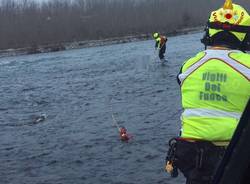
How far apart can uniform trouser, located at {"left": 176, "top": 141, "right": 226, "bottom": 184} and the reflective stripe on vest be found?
47cm

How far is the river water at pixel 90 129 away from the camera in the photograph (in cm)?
963

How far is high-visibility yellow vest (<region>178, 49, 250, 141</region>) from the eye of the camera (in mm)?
2969

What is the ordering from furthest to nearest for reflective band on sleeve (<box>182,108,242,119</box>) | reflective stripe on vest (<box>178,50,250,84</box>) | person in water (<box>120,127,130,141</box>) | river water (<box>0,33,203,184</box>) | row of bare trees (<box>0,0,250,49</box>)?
row of bare trees (<box>0,0,250,49</box>) < person in water (<box>120,127,130,141</box>) < river water (<box>0,33,203,184</box>) < reflective band on sleeve (<box>182,108,242,119</box>) < reflective stripe on vest (<box>178,50,250,84</box>)

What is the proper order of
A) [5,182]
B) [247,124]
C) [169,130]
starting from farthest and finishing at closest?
1. [169,130]
2. [5,182]
3. [247,124]

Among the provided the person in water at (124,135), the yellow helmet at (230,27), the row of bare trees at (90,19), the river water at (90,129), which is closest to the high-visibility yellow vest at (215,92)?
the yellow helmet at (230,27)

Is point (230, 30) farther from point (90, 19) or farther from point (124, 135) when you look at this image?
point (90, 19)

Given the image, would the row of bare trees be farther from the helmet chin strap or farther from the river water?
the helmet chin strap

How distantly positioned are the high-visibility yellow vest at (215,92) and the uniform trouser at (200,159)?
0.06 m

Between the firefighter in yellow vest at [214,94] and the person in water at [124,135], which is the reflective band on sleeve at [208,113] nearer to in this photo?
the firefighter in yellow vest at [214,94]

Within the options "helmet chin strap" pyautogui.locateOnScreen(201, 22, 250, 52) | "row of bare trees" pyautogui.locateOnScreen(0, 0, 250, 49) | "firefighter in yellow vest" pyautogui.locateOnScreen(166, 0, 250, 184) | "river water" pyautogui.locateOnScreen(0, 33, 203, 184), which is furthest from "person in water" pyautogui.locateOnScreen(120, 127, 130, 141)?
"row of bare trees" pyautogui.locateOnScreen(0, 0, 250, 49)

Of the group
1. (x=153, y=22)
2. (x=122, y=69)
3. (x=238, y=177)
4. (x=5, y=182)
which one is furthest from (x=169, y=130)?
(x=153, y=22)

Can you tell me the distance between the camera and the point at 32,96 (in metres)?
21.8

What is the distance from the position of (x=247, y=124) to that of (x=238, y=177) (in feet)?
0.66

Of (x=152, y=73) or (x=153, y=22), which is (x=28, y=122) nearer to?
(x=152, y=73)
